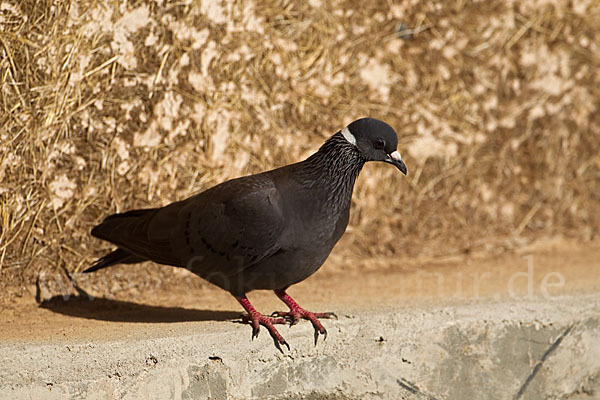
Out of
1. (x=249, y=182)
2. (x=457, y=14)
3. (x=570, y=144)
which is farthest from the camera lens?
(x=570, y=144)

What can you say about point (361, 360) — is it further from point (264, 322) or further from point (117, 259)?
point (117, 259)

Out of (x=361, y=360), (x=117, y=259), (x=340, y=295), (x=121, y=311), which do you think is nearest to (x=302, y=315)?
(x=361, y=360)

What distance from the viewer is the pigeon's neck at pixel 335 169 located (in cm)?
380

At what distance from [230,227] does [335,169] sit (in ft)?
2.05

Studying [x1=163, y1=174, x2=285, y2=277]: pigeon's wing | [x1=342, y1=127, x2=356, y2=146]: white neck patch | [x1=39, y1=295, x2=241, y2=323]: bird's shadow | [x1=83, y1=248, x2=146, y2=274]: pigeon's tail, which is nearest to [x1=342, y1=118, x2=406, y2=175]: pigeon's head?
[x1=342, y1=127, x2=356, y2=146]: white neck patch

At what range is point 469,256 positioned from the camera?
602 centimetres

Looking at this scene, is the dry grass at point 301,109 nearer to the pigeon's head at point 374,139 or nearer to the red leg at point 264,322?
the red leg at point 264,322

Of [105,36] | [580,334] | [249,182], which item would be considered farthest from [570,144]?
[105,36]

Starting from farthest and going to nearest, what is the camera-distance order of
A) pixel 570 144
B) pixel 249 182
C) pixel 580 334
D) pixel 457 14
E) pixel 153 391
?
pixel 570 144 < pixel 457 14 < pixel 580 334 < pixel 249 182 < pixel 153 391

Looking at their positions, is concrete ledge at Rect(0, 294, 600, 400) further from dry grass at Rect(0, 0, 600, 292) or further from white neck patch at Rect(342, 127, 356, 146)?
dry grass at Rect(0, 0, 600, 292)

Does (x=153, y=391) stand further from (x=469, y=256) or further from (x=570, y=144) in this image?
(x=570, y=144)

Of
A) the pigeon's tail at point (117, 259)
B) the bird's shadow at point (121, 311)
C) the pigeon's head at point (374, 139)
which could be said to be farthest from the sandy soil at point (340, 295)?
the pigeon's head at point (374, 139)

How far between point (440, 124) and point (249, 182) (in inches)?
97.4

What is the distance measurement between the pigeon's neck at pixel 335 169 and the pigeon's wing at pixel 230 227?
0.76ft
